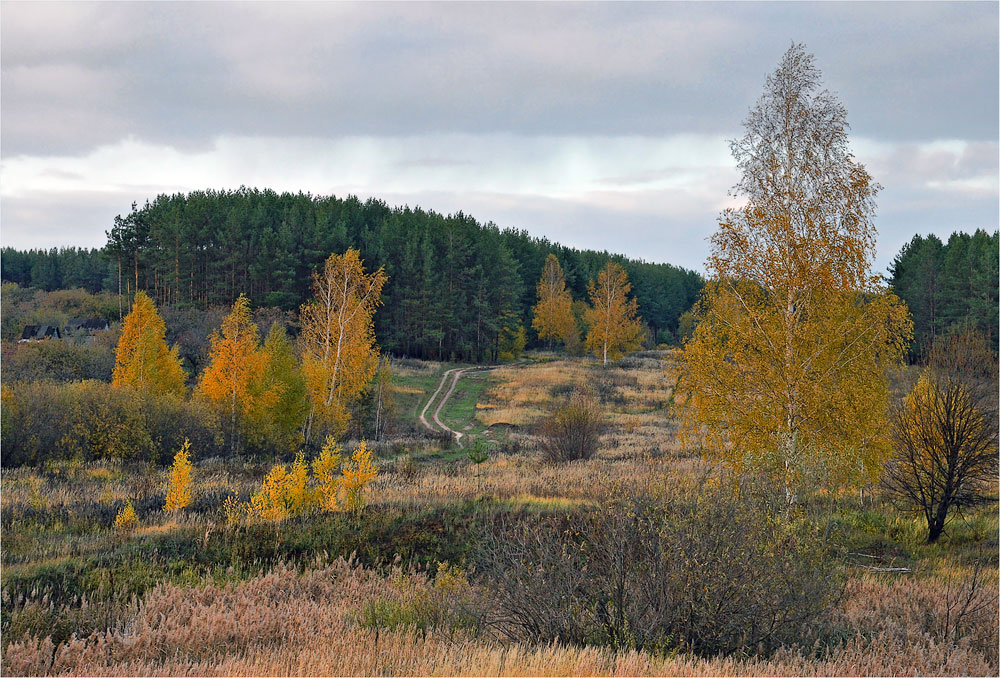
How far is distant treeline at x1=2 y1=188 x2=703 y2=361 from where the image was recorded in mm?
59688

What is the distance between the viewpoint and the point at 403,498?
16.8 metres

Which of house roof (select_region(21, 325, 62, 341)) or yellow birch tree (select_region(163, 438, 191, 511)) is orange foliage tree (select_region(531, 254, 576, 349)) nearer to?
house roof (select_region(21, 325, 62, 341))

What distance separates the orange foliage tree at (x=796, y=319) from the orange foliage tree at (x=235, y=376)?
1773 cm

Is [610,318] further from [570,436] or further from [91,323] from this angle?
[91,323]

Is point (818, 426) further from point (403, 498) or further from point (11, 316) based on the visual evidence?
point (11, 316)

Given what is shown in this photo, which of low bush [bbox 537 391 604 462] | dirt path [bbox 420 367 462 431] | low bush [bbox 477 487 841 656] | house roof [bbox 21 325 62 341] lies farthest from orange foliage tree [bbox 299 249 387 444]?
house roof [bbox 21 325 62 341]

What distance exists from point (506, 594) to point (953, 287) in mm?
65451

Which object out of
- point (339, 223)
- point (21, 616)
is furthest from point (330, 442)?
point (339, 223)

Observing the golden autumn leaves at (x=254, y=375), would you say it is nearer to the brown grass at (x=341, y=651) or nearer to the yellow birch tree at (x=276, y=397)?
the yellow birch tree at (x=276, y=397)

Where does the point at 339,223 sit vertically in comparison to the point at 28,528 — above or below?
above

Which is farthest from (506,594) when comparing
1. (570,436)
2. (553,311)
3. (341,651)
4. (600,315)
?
(553,311)

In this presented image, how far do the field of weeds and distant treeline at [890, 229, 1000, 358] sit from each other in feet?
158

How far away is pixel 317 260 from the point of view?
62.1 metres

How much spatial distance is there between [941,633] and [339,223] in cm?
6401
